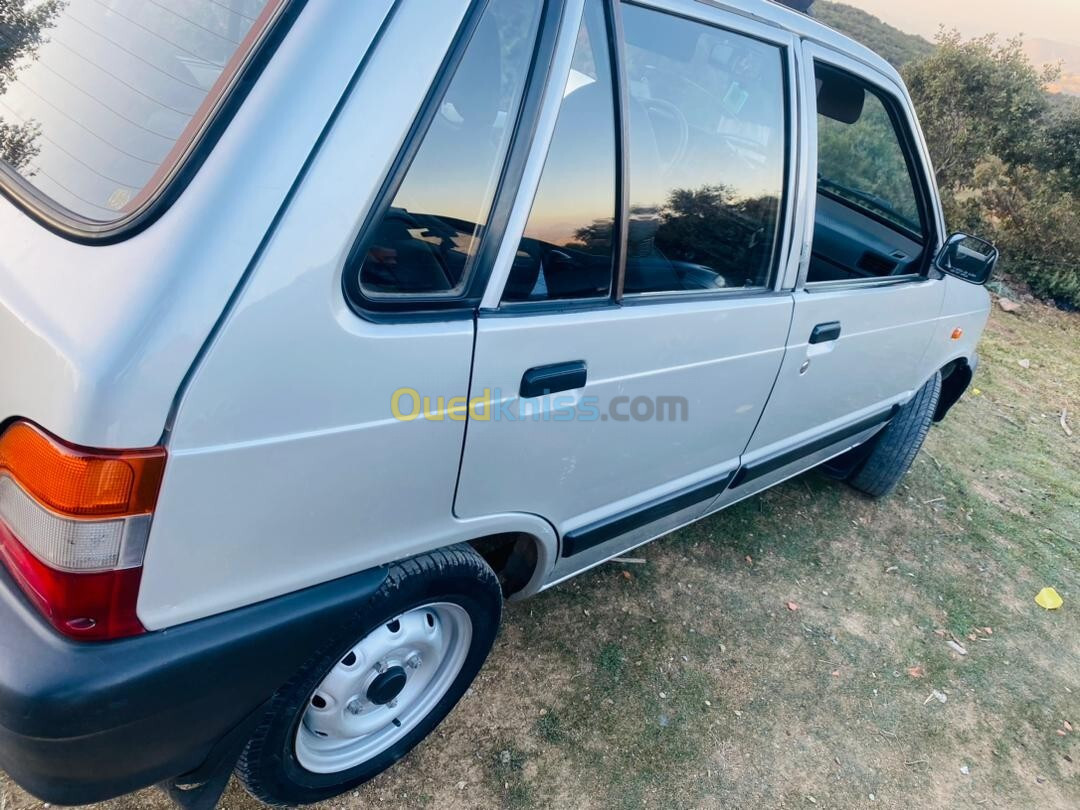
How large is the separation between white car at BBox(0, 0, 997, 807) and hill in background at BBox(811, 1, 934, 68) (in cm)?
969

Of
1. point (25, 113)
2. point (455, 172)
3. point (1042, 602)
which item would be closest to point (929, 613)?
point (1042, 602)

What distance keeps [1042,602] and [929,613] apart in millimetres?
650

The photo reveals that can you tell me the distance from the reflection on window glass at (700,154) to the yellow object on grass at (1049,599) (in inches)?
Result: 88.6

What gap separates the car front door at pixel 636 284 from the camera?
1.43 meters

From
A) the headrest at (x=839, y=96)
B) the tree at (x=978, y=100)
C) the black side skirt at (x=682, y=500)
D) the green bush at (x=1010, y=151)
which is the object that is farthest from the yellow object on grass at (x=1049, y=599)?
the tree at (x=978, y=100)

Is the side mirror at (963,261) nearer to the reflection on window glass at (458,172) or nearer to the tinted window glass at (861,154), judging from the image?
the tinted window glass at (861,154)

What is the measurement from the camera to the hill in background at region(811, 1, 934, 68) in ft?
34.8

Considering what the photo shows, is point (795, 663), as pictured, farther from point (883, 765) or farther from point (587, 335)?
point (587, 335)

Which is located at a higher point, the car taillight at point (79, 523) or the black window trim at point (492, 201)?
the black window trim at point (492, 201)

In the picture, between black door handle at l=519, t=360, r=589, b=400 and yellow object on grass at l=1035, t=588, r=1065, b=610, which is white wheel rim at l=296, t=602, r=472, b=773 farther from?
yellow object on grass at l=1035, t=588, r=1065, b=610

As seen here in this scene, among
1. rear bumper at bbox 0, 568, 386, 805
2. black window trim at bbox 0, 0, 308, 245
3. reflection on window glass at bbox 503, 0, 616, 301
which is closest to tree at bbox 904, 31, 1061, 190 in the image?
reflection on window glass at bbox 503, 0, 616, 301

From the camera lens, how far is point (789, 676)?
2.41m

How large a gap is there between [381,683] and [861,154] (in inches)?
104

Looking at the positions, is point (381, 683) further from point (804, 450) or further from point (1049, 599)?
point (1049, 599)
